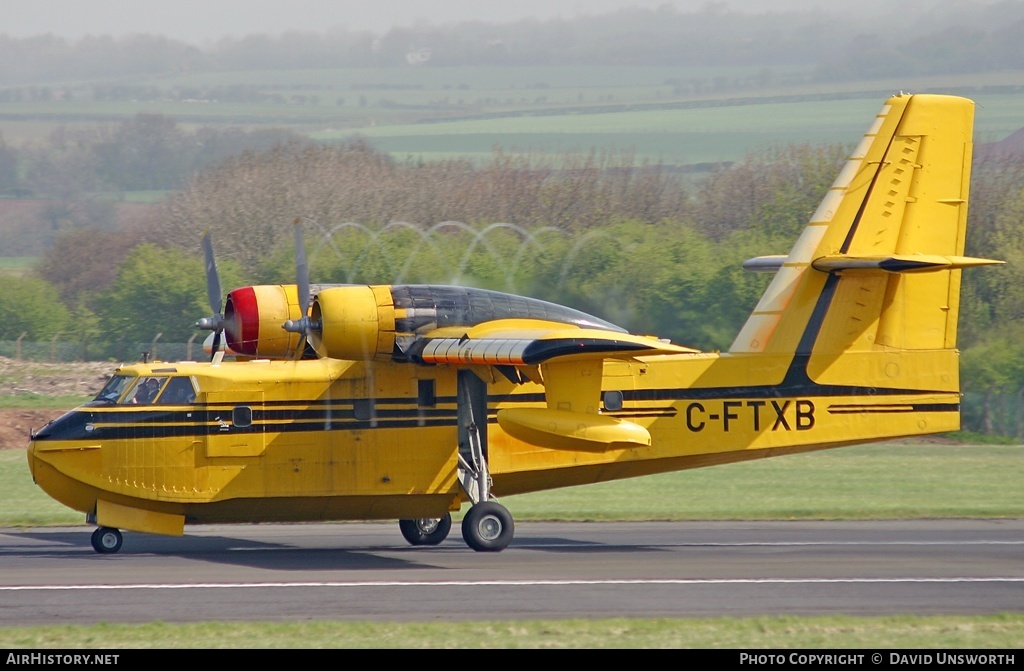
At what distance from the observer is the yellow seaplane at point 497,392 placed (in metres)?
17.6

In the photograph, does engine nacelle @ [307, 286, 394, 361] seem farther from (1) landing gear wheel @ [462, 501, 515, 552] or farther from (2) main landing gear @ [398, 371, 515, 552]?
(1) landing gear wheel @ [462, 501, 515, 552]

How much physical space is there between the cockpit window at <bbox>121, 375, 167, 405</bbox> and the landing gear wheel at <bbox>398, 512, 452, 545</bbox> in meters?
Answer: 4.22

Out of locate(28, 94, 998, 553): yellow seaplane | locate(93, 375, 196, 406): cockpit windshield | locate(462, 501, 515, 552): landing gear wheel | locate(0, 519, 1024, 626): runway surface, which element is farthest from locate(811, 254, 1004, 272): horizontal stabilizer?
locate(93, 375, 196, 406): cockpit windshield

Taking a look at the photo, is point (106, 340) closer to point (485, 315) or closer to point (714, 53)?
point (485, 315)

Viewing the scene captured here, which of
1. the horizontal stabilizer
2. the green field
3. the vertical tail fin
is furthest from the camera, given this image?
the green field

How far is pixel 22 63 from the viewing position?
186125 mm

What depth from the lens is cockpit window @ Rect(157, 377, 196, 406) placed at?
711 inches

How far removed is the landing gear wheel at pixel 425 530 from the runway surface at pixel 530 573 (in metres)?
0.20

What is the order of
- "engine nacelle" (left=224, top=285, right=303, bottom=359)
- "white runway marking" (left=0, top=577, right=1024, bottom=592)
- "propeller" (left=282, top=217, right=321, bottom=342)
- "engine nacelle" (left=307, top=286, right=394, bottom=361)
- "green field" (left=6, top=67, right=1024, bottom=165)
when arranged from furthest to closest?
"green field" (left=6, top=67, right=1024, bottom=165) → "engine nacelle" (left=224, top=285, right=303, bottom=359) → "propeller" (left=282, top=217, right=321, bottom=342) → "engine nacelle" (left=307, top=286, right=394, bottom=361) → "white runway marking" (left=0, top=577, right=1024, bottom=592)

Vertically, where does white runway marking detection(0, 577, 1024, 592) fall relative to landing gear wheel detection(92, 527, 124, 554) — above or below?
above

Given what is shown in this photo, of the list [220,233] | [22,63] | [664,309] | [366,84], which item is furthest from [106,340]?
[22,63]

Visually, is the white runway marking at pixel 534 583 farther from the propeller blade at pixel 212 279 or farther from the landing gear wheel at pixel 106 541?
the propeller blade at pixel 212 279
